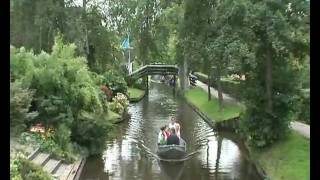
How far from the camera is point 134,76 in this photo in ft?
222

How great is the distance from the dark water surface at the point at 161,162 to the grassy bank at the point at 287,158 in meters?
0.77

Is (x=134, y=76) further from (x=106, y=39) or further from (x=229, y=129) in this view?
(x=229, y=129)

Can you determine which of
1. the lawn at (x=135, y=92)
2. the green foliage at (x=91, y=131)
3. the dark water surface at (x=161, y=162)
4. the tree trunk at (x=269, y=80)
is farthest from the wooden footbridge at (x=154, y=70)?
the tree trunk at (x=269, y=80)

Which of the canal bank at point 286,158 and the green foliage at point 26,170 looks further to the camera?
the canal bank at point 286,158

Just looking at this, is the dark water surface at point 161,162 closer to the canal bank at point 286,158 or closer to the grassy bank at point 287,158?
the canal bank at point 286,158

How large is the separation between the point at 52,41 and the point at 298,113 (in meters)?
22.4

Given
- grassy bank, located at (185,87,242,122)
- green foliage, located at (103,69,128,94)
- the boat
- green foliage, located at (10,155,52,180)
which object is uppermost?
green foliage, located at (103,69,128,94)

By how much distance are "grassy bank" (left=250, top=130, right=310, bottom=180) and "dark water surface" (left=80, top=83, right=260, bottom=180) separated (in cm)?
77

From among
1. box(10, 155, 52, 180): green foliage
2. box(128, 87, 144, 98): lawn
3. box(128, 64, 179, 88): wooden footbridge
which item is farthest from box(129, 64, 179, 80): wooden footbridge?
box(10, 155, 52, 180): green foliage

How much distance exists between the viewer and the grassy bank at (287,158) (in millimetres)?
17611

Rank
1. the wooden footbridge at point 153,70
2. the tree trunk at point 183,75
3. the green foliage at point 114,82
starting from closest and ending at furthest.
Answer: the green foliage at point 114,82 → the tree trunk at point 183,75 → the wooden footbridge at point 153,70

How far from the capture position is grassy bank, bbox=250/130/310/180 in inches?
693

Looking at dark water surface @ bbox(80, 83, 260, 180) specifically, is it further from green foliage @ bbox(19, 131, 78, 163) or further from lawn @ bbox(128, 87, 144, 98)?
lawn @ bbox(128, 87, 144, 98)

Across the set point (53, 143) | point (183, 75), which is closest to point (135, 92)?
point (183, 75)
